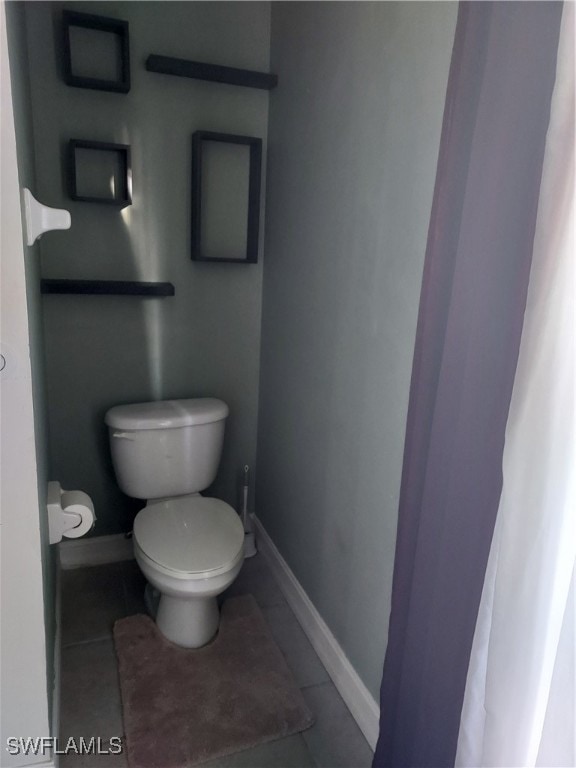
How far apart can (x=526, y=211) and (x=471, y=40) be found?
291 mm

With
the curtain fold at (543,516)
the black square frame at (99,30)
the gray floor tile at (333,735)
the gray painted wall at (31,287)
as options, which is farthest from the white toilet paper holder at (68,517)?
the black square frame at (99,30)

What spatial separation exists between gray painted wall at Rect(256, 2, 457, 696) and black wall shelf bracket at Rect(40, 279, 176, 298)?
453mm

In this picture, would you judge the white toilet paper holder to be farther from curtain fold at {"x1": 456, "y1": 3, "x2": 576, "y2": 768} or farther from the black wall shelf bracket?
curtain fold at {"x1": 456, "y1": 3, "x2": 576, "y2": 768}

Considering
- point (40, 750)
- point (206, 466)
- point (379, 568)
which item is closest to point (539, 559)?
point (379, 568)

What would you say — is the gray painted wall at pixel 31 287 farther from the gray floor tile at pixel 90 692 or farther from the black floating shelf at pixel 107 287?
the black floating shelf at pixel 107 287

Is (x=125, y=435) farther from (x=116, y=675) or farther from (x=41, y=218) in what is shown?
(x=41, y=218)

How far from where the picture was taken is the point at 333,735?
1.57 m

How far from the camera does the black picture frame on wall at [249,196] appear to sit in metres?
2.03

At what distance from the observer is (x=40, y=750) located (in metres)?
1.29

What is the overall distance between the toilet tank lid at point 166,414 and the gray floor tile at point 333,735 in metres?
0.99

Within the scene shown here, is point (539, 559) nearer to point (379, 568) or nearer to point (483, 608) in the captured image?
point (483, 608)

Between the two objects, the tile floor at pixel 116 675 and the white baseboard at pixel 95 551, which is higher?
the white baseboard at pixel 95 551

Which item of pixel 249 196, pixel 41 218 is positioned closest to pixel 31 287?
pixel 41 218

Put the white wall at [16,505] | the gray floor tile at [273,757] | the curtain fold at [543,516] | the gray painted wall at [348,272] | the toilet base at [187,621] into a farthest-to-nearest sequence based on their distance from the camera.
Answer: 1. the toilet base at [187,621]
2. the gray floor tile at [273,757]
3. the gray painted wall at [348,272]
4. the white wall at [16,505]
5. the curtain fold at [543,516]
